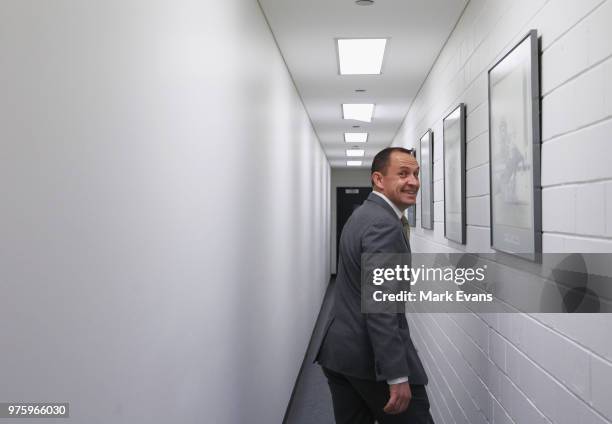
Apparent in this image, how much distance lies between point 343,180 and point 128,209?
1257 centimetres

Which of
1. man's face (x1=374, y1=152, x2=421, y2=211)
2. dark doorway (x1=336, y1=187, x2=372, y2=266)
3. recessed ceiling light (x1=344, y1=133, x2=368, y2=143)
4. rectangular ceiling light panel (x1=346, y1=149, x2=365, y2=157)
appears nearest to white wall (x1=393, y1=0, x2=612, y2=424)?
man's face (x1=374, y1=152, x2=421, y2=211)

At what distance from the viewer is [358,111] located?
20.2 ft

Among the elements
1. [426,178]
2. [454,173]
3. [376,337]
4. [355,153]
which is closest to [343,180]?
[355,153]

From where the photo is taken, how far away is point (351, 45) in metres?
3.87

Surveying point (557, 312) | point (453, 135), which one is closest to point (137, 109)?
point (557, 312)

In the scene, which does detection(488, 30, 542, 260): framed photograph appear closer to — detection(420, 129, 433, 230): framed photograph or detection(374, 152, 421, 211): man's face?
detection(374, 152, 421, 211): man's face

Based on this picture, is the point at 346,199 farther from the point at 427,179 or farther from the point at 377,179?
the point at 377,179

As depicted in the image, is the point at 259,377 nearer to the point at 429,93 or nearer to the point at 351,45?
the point at 351,45

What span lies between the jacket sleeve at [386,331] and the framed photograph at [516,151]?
1.46 feet

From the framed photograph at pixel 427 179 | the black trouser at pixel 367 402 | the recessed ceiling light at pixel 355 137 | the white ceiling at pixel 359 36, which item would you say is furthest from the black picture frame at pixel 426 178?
the recessed ceiling light at pixel 355 137

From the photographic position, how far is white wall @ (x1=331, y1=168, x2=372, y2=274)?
13.6 meters

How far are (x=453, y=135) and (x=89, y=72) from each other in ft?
8.81

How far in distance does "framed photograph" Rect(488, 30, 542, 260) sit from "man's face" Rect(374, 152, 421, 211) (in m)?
0.36

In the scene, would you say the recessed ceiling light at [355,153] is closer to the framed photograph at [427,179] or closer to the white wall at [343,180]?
the white wall at [343,180]
